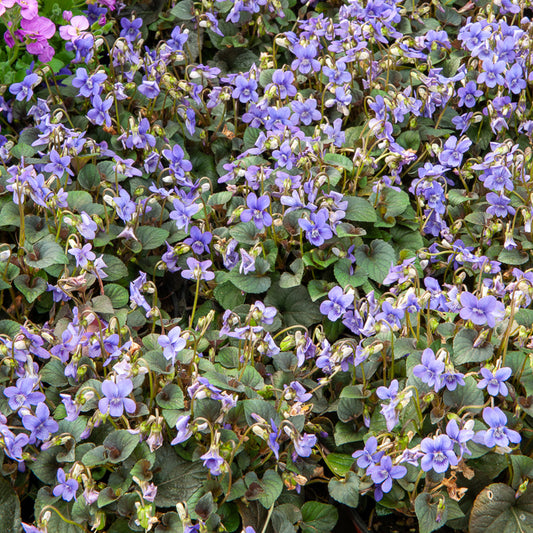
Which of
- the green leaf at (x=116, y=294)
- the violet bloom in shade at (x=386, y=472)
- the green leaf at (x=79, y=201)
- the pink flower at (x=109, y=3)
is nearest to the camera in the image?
the violet bloom in shade at (x=386, y=472)

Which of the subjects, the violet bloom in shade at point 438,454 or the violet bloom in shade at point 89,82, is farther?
the violet bloom in shade at point 89,82

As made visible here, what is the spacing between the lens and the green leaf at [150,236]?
9.53 ft

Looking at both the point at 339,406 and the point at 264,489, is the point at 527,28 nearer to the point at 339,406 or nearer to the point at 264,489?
the point at 339,406

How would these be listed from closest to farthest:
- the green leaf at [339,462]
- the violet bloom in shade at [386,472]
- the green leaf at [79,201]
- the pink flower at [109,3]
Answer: the violet bloom in shade at [386,472] < the green leaf at [339,462] < the green leaf at [79,201] < the pink flower at [109,3]

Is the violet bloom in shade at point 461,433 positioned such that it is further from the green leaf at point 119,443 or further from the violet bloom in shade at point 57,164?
the violet bloom in shade at point 57,164

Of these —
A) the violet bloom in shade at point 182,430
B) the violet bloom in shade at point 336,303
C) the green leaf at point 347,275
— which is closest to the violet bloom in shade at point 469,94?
the green leaf at point 347,275

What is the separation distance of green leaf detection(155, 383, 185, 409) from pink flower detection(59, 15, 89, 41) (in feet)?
6.42

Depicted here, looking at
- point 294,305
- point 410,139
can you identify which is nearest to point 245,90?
point 410,139

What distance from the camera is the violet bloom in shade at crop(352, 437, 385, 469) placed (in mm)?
2166

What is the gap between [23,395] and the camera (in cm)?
229

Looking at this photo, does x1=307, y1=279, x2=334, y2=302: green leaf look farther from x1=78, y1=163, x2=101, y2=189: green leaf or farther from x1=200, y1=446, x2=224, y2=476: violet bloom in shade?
x1=78, y1=163, x2=101, y2=189: green leaf

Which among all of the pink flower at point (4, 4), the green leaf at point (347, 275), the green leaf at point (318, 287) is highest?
the pink flower at point (4, 4)

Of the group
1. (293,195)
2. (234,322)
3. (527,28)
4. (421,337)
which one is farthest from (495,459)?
(527,28)

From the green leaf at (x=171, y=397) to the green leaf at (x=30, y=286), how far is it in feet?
2.26
